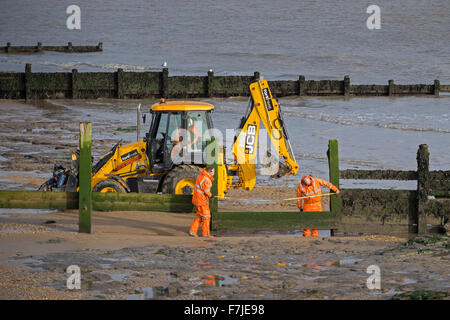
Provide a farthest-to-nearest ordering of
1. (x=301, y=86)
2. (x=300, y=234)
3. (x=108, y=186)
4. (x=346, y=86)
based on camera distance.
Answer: (x=346, y=86) → (x=301, y=86) → (x=108, y=186) → (x=300, y=234)

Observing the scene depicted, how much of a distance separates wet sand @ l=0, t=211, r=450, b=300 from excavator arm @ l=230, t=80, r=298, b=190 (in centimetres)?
246

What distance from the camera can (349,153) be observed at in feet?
91.1

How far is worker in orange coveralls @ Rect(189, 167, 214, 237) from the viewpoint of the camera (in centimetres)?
1325

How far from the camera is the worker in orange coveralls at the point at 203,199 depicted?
43.5 ft

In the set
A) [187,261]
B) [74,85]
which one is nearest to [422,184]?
[187,261]

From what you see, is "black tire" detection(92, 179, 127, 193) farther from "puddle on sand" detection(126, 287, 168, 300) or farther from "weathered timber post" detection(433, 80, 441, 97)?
"weathered timber post" detection(433, 80, 441, 97)

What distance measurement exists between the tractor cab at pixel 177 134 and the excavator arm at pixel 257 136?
0.93m

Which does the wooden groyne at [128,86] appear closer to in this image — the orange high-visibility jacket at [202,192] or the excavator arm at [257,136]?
the excavator arm at [257,136]

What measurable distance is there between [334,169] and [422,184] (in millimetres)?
1606

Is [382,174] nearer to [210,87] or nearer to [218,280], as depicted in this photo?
[218,280]

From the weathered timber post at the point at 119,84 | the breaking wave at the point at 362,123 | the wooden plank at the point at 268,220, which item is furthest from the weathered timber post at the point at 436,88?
the wooden plank at the point at 268,220

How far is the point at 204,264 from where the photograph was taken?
11.4 m

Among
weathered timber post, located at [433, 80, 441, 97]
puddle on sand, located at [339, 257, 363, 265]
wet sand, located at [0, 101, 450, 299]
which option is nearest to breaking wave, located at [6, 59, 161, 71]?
weathered timber post, located at [433, 80, 441, 97]
